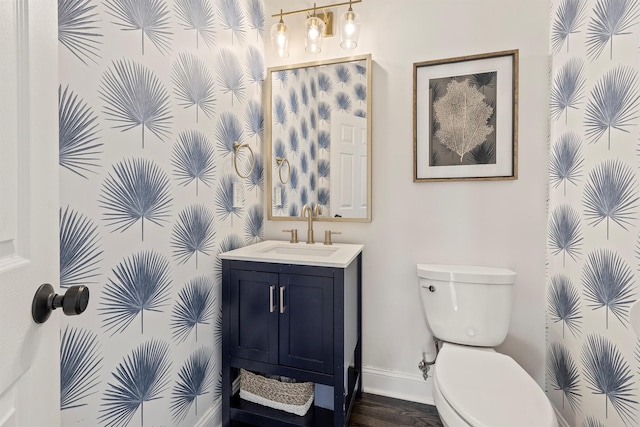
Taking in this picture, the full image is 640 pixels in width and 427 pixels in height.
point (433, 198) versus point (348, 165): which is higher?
point (348, 165)

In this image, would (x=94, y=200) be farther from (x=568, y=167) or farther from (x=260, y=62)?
(x=568, y=167)

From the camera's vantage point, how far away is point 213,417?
146cm

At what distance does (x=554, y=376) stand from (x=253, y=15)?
8.37 ft

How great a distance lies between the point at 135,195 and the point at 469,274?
1.47 meters

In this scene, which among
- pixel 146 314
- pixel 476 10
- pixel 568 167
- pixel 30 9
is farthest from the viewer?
pixel 476 10

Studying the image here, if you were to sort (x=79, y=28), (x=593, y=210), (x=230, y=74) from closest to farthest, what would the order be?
1. (x=79, y=28)
2. (x=593, y=210)
3. (x=230, y=74)

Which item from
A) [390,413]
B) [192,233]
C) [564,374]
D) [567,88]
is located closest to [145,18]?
[192,233]

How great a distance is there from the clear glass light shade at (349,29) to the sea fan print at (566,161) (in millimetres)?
1164

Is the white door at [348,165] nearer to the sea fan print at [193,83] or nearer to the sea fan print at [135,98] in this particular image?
the sea fan print at [193,83]

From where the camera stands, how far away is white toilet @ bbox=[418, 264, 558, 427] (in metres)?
1.00

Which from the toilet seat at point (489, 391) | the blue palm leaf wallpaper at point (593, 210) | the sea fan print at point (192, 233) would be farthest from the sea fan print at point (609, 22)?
the sea fan print at point (192, 233)

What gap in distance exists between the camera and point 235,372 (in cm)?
162

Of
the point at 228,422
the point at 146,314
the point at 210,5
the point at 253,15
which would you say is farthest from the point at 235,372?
the point at 253,15

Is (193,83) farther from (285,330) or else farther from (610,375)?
(610,375)
